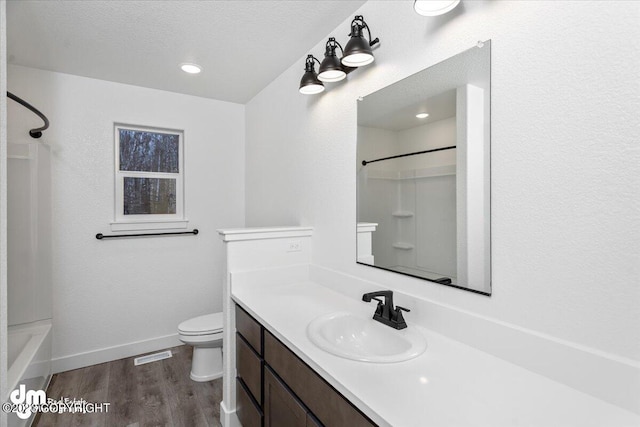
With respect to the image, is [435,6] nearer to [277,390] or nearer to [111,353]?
[277,390]

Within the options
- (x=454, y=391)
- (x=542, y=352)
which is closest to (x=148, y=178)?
(x=454, y=391)

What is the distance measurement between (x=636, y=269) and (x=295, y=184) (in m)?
1.92

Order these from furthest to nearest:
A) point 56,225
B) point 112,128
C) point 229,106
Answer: point 229,106 < point 112,128 < point 56,225

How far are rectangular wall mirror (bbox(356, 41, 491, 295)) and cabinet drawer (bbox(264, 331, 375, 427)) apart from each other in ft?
2.08

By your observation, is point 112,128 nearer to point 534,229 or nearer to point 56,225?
point 56,225

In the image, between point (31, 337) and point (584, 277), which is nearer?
point (584, 277)

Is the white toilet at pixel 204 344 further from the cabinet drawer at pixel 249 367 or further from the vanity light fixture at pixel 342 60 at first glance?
the vanity light fixture at pixel 342 60

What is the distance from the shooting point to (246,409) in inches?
67.5

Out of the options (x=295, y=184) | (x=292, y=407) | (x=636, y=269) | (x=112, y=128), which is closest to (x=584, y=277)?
(x=636, y=269)

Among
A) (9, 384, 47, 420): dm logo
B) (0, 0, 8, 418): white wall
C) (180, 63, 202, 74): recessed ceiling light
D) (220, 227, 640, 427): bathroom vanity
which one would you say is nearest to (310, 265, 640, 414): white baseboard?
(220, 227, 640, 427): bathroom vanity

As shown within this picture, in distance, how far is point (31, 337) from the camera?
2330mm

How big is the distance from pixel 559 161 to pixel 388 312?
2.73 feet

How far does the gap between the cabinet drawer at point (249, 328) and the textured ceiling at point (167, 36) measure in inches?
66.3

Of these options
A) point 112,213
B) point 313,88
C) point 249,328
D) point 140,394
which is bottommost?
point 140,394
